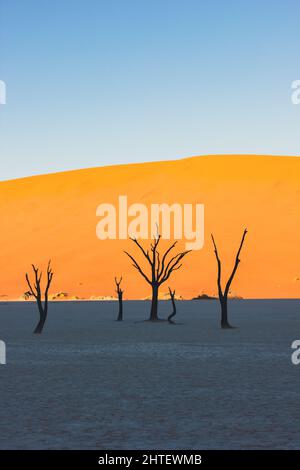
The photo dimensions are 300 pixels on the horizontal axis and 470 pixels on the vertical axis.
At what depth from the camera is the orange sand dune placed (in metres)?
83.3

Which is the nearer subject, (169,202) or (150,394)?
(150,394)

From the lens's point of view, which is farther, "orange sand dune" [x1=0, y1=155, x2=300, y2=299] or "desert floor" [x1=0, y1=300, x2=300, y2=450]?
"orange sand dune" [x1=0, y1=155, x2=300, y2=299]

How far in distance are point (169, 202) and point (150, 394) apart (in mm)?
91594

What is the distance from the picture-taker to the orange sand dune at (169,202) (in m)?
83.3

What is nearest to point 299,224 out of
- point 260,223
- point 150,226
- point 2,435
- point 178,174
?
point 260,223

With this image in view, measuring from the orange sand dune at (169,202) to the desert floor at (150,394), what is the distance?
182 ft

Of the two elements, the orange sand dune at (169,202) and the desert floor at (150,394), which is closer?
the desert floor at (150,394)

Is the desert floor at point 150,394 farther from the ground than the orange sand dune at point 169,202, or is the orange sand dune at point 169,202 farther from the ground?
the orange sand dune at point 169,202

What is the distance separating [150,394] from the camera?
1267 centimetres

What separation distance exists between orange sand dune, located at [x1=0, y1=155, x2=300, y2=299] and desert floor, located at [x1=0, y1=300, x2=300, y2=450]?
5562cm

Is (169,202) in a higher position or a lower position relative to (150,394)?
higher

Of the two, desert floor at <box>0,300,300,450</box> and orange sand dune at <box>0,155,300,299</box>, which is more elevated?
orange sand dune at <box>0,155,300,299</box>

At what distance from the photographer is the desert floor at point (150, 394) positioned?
→ 9.19 m
